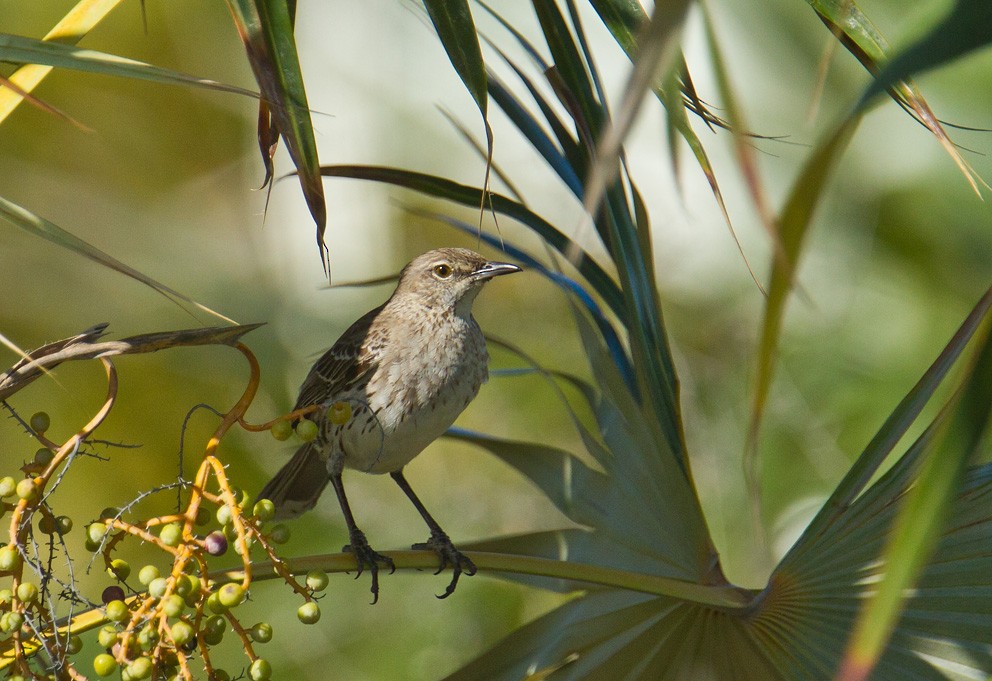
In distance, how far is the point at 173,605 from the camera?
46.5 inches

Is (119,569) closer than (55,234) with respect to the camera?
No

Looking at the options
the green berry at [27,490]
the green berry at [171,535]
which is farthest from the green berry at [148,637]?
the green berry at [27,490]

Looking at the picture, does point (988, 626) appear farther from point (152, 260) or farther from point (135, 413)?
point (152, 260)

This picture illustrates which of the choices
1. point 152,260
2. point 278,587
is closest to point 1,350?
point 152,260

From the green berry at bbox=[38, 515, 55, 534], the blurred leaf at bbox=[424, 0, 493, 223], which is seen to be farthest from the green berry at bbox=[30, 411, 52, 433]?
the blurred leaf at bbox=[424, 0, 493, 223]

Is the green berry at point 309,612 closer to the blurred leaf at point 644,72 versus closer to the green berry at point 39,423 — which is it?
the green berry at point 39,423

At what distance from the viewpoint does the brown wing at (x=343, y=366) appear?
93.2 inches

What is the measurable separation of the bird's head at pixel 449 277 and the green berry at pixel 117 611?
53.5 inches

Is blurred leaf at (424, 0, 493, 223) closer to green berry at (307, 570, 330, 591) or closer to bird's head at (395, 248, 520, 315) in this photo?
green berry at (307, 570, 330, 591)

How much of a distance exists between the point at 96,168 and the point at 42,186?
0.96ft

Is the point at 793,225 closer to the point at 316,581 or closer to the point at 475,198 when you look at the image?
the point at 316,581

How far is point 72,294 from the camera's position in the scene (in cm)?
491

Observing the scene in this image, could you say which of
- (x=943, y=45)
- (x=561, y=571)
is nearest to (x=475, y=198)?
(x=561, y=571)

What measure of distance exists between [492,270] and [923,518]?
1.85 m
